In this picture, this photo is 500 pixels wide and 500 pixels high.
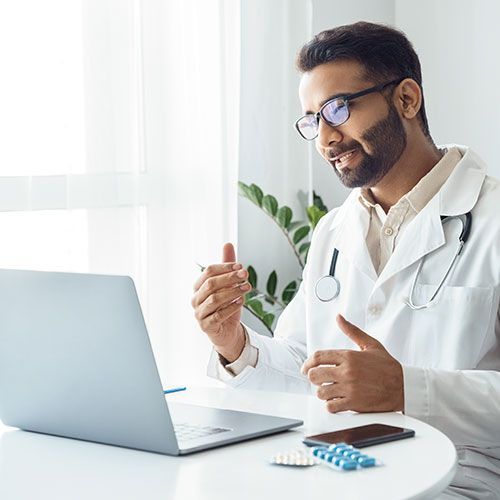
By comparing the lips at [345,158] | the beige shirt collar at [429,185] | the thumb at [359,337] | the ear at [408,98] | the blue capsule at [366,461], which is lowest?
the blue capsule at [366,461]

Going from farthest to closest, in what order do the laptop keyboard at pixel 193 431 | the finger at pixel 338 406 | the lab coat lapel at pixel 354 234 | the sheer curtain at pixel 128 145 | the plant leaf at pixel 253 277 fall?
the plant leaf at pixel 253 277 → the sheer curtain at pixel 128 145 → the lab coat lapel at pixel 354 234 → the finger at pixel 338 406 → the laptop keyboard at pixel 193 431

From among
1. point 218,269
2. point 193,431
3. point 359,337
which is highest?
point 218,269

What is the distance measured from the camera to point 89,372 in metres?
1.48

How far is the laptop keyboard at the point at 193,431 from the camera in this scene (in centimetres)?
152

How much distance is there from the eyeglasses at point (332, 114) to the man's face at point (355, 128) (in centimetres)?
1

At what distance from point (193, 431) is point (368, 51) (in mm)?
1073

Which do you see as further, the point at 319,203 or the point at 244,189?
the point at 319,203

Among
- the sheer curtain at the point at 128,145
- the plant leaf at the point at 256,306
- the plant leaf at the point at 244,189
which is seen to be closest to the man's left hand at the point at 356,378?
the sheer curtain at the point at 128,145

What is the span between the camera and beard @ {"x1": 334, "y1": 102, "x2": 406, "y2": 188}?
225 cm

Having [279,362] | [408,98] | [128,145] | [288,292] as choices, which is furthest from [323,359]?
[288,292]

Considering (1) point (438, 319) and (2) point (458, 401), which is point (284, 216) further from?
(2) point (458, 401)

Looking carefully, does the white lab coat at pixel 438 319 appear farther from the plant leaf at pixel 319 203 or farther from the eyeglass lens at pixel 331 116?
the plant leaf at pixel 319 203

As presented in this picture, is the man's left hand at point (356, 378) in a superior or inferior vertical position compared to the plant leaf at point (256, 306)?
superior

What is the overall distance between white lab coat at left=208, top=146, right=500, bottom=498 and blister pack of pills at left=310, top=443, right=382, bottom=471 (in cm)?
42
